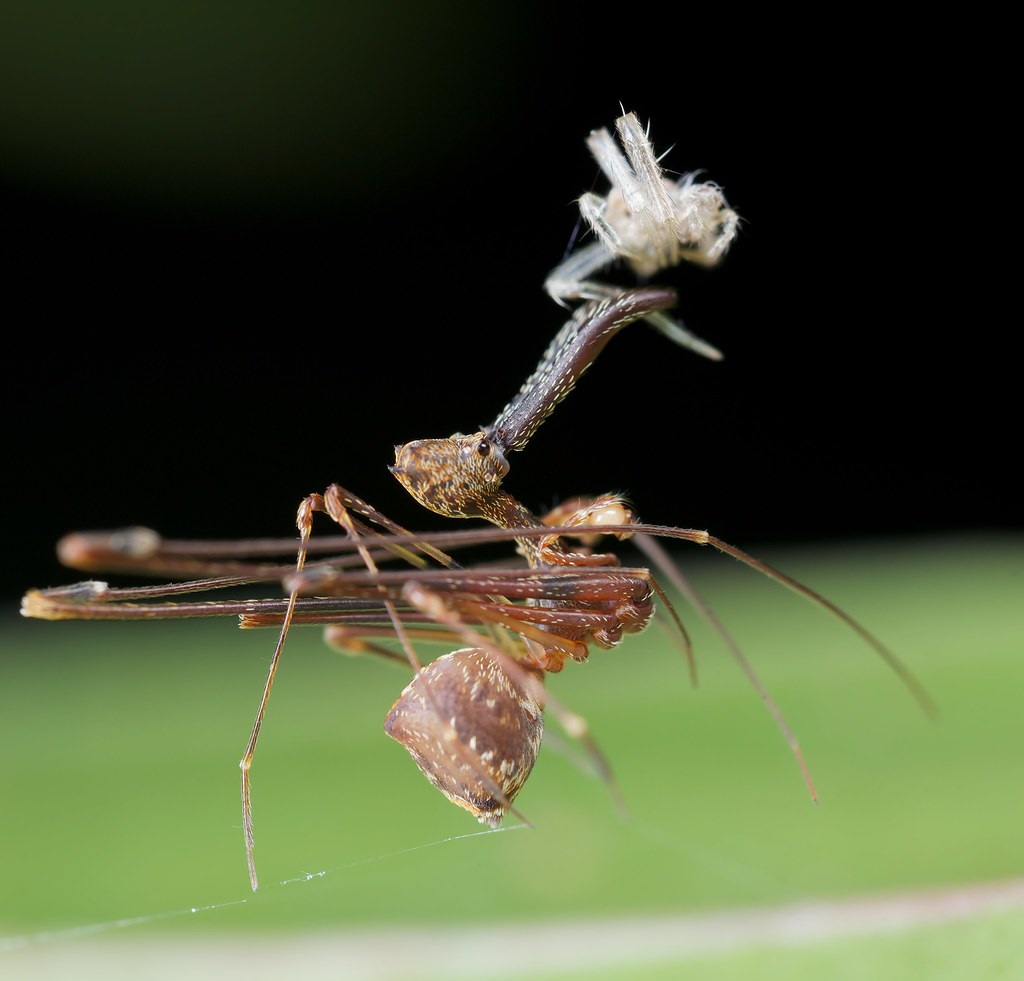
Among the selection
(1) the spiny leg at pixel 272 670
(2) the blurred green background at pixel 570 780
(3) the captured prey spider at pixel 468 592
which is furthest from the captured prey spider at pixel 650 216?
(2) the blurred green background at pixel 570 780

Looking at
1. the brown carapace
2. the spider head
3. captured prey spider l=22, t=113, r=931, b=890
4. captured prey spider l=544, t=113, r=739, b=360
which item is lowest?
the brown carapace

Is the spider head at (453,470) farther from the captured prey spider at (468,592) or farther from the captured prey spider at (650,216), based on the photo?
the captured prey spider at (650,216)

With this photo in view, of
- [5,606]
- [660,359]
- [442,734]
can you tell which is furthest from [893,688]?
[5,606]

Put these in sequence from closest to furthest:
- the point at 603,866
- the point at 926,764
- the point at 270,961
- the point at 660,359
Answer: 1. the point at 270,961
2. the point at 603,866
3. the point at 926,764
4. the point at 660,359

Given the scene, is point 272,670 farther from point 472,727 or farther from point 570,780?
point 570,780

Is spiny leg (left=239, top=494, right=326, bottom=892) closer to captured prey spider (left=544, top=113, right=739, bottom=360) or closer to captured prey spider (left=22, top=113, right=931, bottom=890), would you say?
captured prey spider (left=22, top=113, right=931, bottom=890)

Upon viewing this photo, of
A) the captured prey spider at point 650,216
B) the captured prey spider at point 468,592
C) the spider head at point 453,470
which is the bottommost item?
the captured prey spider at point 468,592

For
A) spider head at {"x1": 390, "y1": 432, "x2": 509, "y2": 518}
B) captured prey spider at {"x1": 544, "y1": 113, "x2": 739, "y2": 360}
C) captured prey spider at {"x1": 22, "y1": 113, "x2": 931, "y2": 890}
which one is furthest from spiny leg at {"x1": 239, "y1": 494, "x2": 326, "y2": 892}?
captured prey spider at {"x1": 544, "y1": 113, "x2": 739, "y2": 360}

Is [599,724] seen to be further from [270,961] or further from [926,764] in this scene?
[270,961]
